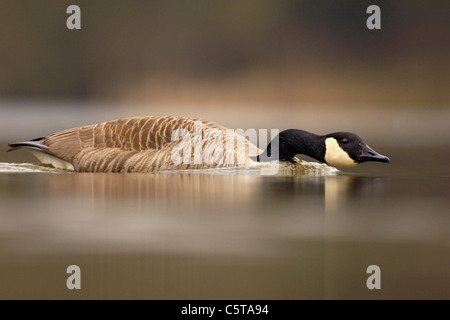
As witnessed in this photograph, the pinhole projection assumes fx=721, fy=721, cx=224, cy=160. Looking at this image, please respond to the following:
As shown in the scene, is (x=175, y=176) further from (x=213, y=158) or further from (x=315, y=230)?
(x=315, y=230)

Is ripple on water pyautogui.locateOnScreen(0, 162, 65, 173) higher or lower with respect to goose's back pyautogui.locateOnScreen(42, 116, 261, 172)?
lower

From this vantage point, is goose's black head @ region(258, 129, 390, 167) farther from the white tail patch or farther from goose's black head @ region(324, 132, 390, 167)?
the white tail patch

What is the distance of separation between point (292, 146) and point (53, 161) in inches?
112

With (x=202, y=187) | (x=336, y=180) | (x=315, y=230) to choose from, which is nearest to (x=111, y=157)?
(x=202, y=187)

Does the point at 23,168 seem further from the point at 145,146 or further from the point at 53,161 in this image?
the point at 145,146

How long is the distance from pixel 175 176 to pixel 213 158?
2.40 feet

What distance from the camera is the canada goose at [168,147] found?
818 cm

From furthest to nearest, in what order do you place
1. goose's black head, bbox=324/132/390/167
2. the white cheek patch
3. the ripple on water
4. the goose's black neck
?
1. the goose's black neck
2. the white cheek patch
3. goose's black head, bbox=324/132/390/167
4. the ripple on water

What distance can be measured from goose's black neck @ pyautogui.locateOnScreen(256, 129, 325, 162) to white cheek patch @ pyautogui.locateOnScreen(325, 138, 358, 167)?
61 millimetres

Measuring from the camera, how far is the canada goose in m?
8.18

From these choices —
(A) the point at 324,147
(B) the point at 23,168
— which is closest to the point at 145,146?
(B) the point at 23,168

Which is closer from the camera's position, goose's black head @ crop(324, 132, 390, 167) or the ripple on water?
the ripple on water

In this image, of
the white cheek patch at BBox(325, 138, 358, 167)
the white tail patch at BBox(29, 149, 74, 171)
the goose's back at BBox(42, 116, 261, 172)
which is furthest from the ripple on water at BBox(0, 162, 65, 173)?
the white cheek patch at BBox(325, 138, 358, 167)

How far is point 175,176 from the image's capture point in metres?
7.66
